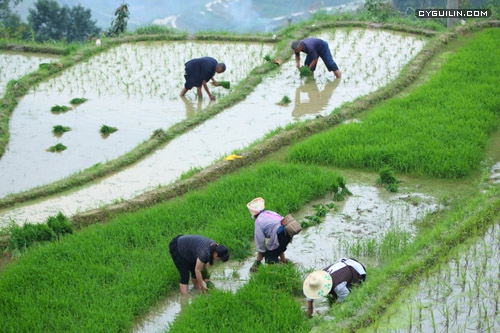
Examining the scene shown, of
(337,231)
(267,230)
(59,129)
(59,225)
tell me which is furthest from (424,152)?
(59,129)

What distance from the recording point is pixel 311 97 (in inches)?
424

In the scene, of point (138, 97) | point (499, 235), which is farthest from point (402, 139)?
point (138, 97)

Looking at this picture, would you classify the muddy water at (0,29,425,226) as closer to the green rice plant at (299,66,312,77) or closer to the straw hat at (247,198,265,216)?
the green rice plant at (299,66,312,77)

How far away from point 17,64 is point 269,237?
32.8 feet

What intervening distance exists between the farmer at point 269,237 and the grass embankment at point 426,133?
2547 millimetres

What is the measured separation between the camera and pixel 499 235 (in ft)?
18.5

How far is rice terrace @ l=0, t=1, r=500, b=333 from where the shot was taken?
4965 millimetres

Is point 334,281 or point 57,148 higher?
point 57,148

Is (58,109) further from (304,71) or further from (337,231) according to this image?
(337,231)

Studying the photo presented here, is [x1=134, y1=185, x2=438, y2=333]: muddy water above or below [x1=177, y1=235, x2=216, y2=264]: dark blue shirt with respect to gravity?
below

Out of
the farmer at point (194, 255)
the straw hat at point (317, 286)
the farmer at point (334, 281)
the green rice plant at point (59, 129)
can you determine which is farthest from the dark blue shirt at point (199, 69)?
the straw hat at point (317, 286)

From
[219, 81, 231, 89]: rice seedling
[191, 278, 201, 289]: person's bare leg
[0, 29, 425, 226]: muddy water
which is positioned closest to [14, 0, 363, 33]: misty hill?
[0, 29, 425, 226]: muddy water

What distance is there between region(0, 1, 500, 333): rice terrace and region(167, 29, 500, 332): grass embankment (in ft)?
0.08

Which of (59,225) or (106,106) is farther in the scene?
(106,106)
